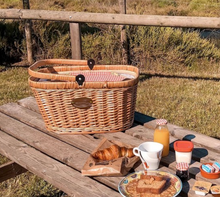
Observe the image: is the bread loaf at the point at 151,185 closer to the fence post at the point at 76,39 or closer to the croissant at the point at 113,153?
the croissant at the point at 113,153

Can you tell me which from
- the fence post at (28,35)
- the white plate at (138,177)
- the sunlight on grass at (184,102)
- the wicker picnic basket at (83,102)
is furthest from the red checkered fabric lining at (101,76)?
the fence post at (28,35)

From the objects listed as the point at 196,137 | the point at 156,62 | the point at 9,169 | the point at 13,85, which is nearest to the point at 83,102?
the point at 196,137

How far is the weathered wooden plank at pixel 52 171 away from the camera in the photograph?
61.1 inches

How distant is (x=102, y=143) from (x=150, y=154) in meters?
0.35

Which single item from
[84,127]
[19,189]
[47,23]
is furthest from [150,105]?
[47,23]

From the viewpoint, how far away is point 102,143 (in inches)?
74.1

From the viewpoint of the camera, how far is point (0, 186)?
286cm

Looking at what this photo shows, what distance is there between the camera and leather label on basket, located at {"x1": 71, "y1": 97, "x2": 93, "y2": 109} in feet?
6.53

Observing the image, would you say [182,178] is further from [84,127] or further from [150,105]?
[150,105]

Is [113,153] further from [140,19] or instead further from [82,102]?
[140,19]

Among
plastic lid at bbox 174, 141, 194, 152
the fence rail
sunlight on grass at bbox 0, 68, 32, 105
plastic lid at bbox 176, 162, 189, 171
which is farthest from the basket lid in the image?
sunlight on grass at bbox 0, 68, 32, 105

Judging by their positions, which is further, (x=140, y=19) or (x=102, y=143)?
(x=140, y=19)

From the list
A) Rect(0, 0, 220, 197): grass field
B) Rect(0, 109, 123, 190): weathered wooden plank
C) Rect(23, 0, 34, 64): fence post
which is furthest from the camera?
Rect(23, 0, 34, 64): fence post

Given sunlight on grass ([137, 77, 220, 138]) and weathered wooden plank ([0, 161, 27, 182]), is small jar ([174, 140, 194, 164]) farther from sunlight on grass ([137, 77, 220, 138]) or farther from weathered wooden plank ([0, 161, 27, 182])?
sunlight on grass ([137, 77, 220, 138])
